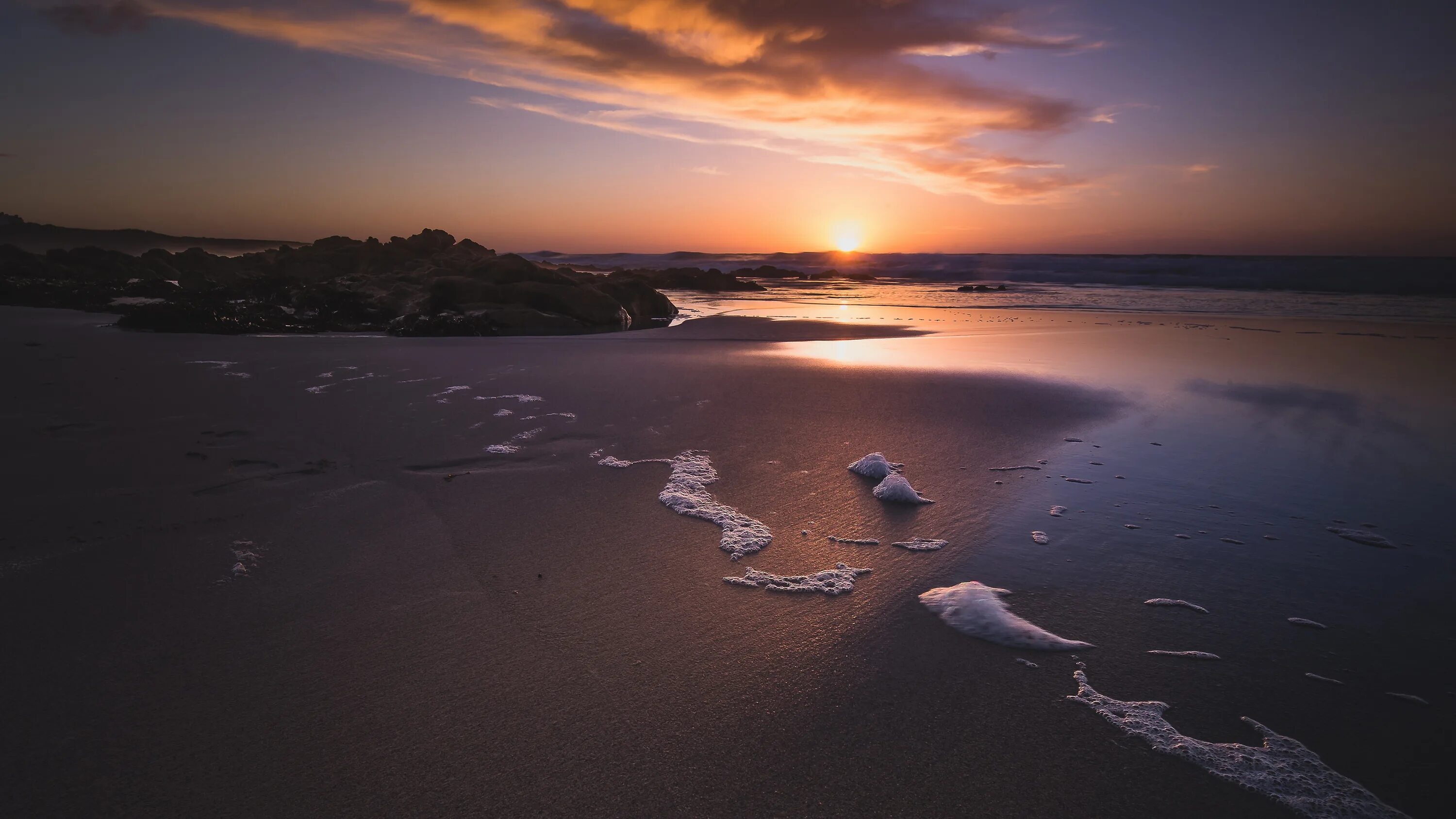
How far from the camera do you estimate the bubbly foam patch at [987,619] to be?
2.02 metres

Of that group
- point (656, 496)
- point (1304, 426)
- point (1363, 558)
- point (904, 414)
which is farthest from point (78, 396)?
point (1304, 426)

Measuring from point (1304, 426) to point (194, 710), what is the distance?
20.4 feet

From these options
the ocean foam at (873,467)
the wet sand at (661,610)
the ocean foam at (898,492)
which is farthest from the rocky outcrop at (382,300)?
the ocean foam at (898,492)

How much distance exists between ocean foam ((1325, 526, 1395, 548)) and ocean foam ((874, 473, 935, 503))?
5.66ft

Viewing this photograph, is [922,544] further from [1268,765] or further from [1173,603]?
[1268,765]

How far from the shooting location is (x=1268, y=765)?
1531 millimetres

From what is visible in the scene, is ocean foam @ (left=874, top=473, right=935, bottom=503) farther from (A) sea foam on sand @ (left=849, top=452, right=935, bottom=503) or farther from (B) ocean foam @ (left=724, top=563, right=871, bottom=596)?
(B) ocean foam @ (left=724, top=563, right=871, bottom=596)

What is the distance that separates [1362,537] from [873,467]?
2.11 meters

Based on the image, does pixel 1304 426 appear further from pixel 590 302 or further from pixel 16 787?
pixel 590 302

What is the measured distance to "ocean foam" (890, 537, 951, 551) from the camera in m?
2.70

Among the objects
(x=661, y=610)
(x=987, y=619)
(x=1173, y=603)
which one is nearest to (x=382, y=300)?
(x=661, y=610)

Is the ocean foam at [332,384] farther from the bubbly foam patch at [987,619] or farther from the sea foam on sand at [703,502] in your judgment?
the bubbly foam patch at [987,619]

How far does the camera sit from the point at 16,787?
4.42ft

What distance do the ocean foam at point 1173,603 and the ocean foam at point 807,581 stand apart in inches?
37.5
